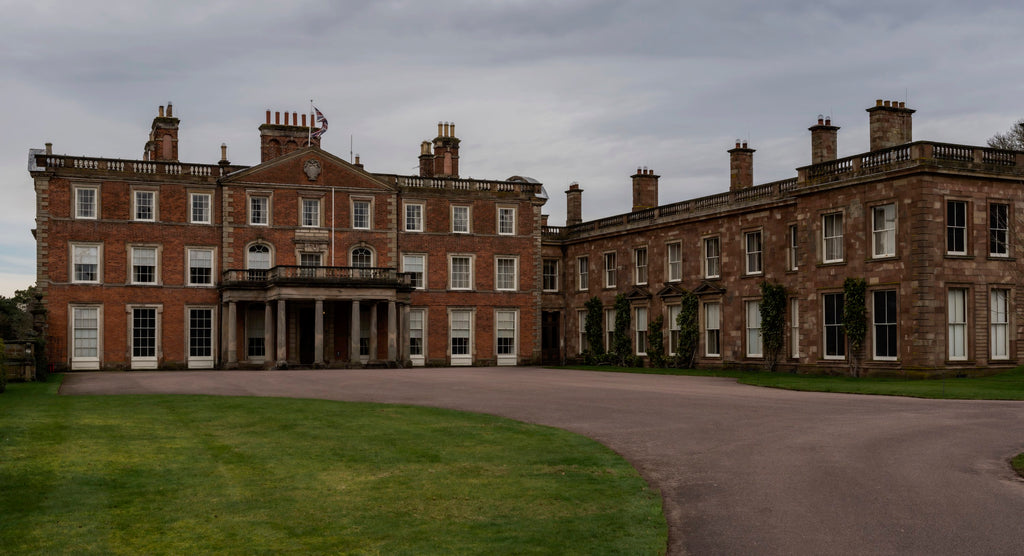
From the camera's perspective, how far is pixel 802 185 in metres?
36.2

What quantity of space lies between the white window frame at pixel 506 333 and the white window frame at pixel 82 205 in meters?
19.6

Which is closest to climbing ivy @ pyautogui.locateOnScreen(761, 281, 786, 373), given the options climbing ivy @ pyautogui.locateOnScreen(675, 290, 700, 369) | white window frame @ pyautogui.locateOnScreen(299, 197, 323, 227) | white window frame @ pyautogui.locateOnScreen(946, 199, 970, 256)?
climbing ivy @ pyautogui.locateOnScreen(675, 290, 700, 369)

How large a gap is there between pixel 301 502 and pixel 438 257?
130 feet

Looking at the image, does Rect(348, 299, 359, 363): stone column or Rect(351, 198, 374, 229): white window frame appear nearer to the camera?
Rect(348, 299, 359, 363): stone column

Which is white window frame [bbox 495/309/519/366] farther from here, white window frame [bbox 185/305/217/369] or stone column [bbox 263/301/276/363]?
white window frame [bbox 185/305/217/369]

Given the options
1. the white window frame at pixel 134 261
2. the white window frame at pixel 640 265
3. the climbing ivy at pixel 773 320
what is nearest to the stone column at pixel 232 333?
the white window frame at pixel 134 261

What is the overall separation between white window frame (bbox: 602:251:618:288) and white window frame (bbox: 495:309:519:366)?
493 centimetres

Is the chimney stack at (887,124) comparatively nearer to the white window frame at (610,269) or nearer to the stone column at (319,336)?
the white window frame at (610,269)

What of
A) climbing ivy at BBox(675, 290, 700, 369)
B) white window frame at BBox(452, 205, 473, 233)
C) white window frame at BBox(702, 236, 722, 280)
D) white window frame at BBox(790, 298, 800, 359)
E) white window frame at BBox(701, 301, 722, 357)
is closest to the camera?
white window frame at BBox(790, 298, 800, 359)

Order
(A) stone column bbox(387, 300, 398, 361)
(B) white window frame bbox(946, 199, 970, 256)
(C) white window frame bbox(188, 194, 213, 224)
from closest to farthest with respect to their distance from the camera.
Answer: (B) white window frame bbox(946, 199, 970, 256), (A) stone column bbox(387, 300, 398, 361), (C) white window frame bbox(188, 194, 213, 224)

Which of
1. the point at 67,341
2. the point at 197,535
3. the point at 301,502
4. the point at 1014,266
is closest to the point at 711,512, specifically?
the point at 301,502

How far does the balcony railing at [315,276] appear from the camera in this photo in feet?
141

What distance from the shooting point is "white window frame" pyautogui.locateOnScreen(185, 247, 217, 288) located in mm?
44844

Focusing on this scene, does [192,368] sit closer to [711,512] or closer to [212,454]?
[212,454]
